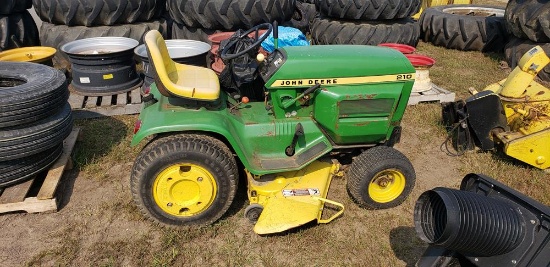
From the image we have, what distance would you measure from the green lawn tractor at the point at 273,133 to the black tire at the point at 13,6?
3.77 metres

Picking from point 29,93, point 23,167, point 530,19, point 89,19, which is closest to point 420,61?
point 530,19

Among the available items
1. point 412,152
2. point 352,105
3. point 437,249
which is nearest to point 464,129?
point 412,152

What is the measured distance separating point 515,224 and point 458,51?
5937 mm

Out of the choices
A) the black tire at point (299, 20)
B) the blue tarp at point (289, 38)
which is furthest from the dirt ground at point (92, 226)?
the black tire at point (299, 20)

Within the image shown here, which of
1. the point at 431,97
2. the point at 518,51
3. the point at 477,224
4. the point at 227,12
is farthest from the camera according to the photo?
the point at 518,51

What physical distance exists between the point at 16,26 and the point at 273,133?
4.60 meters

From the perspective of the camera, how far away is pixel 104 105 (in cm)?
452

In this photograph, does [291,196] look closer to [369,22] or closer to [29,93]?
[29,93]

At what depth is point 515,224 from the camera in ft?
5.65

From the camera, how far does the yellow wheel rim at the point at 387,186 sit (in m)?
2.99

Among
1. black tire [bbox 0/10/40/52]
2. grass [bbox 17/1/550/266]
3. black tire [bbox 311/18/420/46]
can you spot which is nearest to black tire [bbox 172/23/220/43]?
black tire [bbox 311/18/420/46]

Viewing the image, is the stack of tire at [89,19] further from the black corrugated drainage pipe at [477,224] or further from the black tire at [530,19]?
the black tire at [530,19]

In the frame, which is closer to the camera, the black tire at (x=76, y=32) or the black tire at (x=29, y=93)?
the black tire at (x=29, y=93)

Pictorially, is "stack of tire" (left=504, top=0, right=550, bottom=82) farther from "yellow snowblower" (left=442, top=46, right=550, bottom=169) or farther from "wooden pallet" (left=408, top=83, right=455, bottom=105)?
"yellow snowblower" (left=442, top=46, right=550, bottom=169)
